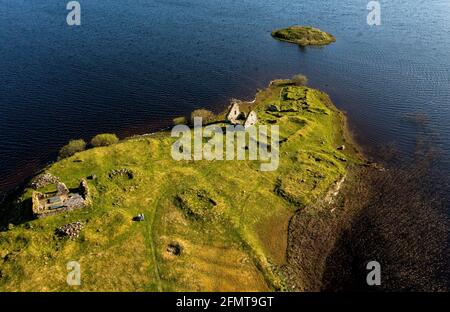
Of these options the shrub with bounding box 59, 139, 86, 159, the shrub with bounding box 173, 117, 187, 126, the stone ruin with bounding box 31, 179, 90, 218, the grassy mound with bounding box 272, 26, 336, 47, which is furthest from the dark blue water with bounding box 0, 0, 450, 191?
the stone ruin with bounding box 31, 179, 90, 218

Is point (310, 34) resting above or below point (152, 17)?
below

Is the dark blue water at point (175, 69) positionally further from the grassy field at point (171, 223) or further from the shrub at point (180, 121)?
the grassy field at point (171, 223)

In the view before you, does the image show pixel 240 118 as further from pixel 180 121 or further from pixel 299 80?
pixel 299 80

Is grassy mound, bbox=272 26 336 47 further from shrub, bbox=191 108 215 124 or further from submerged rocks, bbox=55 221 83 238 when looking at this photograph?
submerged rocks, bbox=55 221 83 238

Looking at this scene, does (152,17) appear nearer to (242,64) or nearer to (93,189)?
(242,64)

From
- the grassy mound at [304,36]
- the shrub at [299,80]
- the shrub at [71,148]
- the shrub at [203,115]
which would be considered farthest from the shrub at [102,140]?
the grassy mound at [304,36]

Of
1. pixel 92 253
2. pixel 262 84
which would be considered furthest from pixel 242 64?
pixel 92 253
